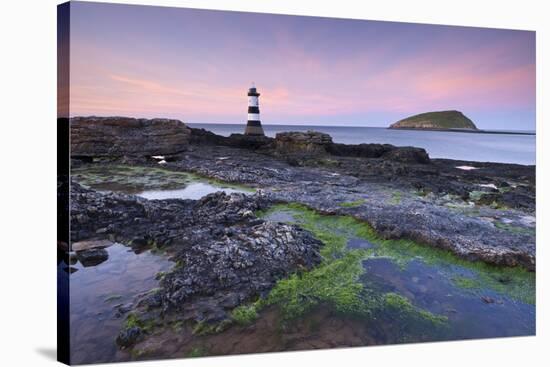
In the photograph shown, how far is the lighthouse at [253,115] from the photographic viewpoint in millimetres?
5820

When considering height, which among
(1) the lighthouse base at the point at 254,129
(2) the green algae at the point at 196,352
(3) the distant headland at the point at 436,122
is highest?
Result: (3) the distant headland at the point at 436,122

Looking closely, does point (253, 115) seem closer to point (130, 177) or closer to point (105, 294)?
point (130, 177)

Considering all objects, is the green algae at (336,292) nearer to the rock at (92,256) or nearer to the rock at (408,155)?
the rock at (408,155)

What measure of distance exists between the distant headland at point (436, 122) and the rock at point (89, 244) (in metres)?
4.15

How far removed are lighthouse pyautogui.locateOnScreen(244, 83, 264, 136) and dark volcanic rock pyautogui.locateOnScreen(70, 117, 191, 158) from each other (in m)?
0.81

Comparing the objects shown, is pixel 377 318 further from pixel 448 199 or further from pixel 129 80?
pixel 129 80

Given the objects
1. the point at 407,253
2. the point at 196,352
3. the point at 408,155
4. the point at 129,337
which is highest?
the point at 408,155

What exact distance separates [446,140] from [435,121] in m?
0.33

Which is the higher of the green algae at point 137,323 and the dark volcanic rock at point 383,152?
the dark volcanic rock at point 383,152

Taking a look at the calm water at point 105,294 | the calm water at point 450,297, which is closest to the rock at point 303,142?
the calm water at point 450,297

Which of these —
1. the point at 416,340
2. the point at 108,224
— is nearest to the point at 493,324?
the point at 416,340

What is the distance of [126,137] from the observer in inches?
217

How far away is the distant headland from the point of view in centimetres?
648

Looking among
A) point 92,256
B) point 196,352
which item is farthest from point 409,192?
point 92,256
